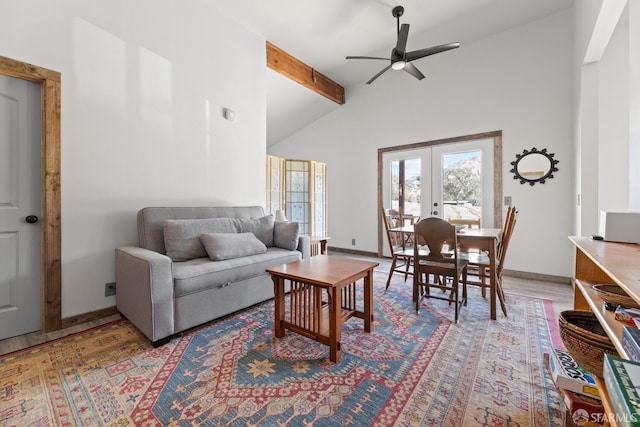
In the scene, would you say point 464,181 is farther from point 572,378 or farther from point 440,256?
point 572,378

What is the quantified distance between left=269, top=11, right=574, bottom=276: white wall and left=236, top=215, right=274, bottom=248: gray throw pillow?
2529 mm

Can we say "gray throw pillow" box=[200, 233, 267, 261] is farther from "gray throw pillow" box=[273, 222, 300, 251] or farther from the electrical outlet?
the electrical outlet

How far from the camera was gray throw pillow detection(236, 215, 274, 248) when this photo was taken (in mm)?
2941

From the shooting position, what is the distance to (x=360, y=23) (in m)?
3.44

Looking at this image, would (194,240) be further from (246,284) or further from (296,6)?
(296,6)

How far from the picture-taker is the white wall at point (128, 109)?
2.15 metres

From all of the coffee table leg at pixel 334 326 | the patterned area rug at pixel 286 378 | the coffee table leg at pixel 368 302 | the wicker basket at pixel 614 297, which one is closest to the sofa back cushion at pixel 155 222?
the patterned area rug at pixel 286 378

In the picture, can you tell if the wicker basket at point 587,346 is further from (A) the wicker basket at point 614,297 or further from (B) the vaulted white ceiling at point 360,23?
(B) the vaulted white ceiling at point 360,23

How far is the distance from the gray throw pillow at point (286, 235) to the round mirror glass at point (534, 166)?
10.0 ft

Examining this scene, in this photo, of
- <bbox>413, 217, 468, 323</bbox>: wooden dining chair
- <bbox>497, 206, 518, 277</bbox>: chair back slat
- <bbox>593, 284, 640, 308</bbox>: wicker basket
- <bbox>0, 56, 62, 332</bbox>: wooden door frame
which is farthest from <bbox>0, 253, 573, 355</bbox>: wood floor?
<bbox>593, 284, 640, 308</bbox>: wicker basket

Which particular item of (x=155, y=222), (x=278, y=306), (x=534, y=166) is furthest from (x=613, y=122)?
(x=155, y=222)

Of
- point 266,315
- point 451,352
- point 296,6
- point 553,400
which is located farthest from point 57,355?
point 296,6

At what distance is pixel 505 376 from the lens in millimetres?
1545

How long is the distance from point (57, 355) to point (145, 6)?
9.96ft
